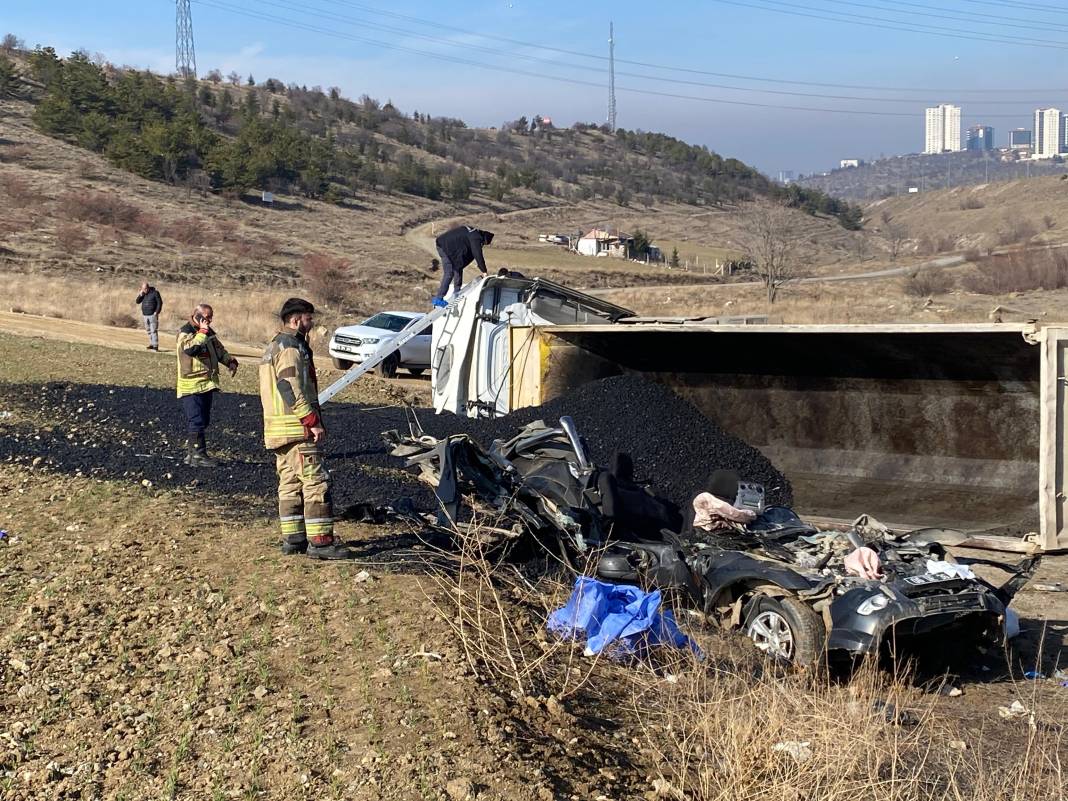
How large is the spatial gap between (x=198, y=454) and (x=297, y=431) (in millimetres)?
3585

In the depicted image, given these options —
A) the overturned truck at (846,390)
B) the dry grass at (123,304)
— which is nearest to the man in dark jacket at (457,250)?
the overturned truck at (846,390)

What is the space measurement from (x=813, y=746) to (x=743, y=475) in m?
6.83

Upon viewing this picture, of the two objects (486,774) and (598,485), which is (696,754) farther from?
(598,485)

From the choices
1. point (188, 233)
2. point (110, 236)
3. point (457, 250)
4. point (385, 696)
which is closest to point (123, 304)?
point (110, 236)

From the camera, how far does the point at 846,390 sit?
1181 cm

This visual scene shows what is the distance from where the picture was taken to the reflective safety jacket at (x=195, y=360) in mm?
10555

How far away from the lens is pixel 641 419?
1199 cm

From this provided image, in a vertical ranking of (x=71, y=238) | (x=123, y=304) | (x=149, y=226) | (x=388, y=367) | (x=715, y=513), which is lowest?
(x=715, y=513)

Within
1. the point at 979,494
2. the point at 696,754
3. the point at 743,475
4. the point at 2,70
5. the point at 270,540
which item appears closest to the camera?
the point at 696,754

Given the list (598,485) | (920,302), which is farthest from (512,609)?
(920,302)

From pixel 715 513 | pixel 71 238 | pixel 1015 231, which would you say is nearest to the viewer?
pixel 715 513

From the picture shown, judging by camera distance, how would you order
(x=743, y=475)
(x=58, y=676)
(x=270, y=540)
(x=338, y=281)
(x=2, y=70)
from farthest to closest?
(x=2, y=70) < (x=338, y=281) < (x=743, y=475) < (x=270, y=540) < (x=58, y=676)

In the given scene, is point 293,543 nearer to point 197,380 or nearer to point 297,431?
point 297,431

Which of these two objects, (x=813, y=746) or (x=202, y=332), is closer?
(x=813, y=746)
